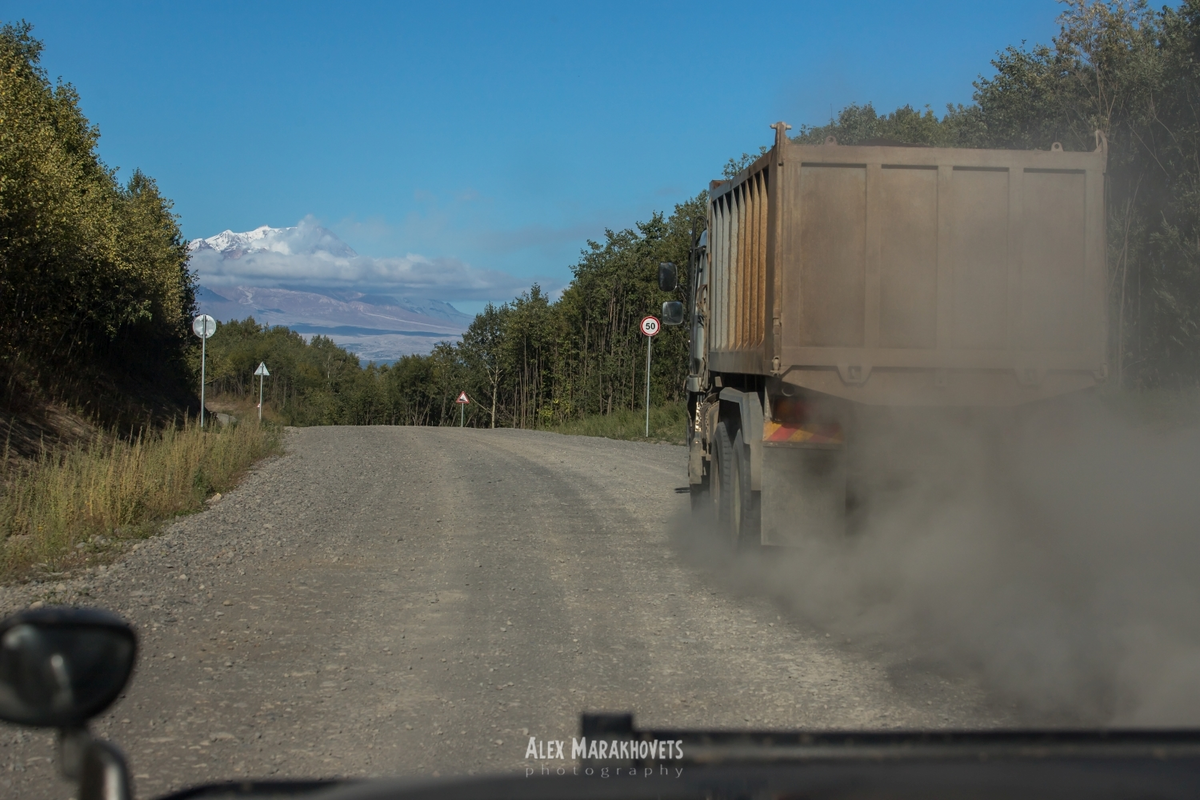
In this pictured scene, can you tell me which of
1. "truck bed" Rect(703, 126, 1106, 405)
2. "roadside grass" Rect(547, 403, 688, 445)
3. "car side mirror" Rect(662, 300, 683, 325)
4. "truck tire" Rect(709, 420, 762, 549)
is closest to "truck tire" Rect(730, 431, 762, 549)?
"truck tire" Rect(709, 420, 762, 549)

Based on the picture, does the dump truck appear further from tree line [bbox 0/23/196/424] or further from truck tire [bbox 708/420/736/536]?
tree line [bbox 0/23/196/424]

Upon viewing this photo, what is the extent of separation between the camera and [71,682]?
159 centimetres

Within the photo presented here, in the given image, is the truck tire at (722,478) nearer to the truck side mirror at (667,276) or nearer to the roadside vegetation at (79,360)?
the truck side mirror at (667,276)

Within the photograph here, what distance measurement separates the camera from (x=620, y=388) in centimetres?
4997

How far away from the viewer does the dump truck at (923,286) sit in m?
6.71

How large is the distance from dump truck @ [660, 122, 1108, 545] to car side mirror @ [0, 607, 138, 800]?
5496 mm

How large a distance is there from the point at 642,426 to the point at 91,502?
20.0 metres

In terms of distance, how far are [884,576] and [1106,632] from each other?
1904 millimetres

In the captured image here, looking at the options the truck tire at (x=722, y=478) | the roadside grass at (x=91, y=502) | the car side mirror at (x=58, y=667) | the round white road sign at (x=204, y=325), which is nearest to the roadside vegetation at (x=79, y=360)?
the roadside grass at (x=91, y=502)

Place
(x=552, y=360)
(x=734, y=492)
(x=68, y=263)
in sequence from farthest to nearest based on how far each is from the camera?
(x=552, y=360) → (x=68, y=263) → (x=734, y=492)

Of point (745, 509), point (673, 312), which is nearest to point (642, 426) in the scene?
point (673, 312)

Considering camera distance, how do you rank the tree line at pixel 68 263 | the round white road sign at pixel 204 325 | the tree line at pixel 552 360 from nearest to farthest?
1. the tree line at pixel 68 263
2. the round white road sign at pixel 204 325
3. the tree line at pixel 552 360

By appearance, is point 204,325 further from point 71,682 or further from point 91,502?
point 71,682

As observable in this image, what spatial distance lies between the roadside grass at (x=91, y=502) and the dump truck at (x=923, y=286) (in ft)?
20.7
